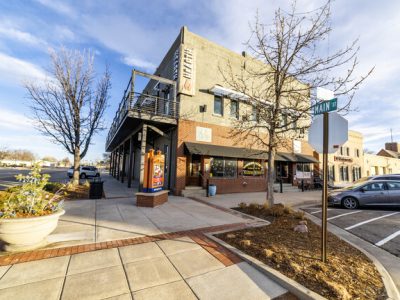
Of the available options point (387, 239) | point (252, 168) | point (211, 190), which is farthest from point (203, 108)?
point (387, 239)

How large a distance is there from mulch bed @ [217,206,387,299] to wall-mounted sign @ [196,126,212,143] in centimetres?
862

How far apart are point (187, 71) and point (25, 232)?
1180 centimetres

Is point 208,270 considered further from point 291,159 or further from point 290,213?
point 291,159

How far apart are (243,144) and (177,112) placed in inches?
232

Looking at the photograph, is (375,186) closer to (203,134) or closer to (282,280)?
(203,134)

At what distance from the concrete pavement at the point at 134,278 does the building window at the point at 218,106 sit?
1194cm

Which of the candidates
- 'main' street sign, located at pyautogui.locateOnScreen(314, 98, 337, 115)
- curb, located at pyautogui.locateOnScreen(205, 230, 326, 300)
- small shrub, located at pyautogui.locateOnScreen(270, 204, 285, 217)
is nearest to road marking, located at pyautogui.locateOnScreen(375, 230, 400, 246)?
small shrub, located at pyautogui.locateOnScreen(270, 204, 285, 217)

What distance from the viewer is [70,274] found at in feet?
10.6

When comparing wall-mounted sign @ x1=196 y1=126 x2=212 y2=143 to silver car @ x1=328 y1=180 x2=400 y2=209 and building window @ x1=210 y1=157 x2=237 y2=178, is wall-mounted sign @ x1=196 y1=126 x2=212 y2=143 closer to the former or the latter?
building window @ x1=210 y1=157 x2=237 y2=178

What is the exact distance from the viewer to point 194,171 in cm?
1459

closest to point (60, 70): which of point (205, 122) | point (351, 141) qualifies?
point (205, 122)

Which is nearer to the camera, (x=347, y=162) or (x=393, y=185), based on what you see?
(x=393, y=185)

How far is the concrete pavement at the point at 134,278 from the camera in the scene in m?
2.83

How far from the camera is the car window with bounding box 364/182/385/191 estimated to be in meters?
10.0
